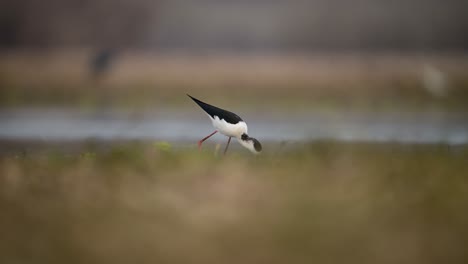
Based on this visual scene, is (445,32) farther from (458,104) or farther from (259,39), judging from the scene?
(458,104)

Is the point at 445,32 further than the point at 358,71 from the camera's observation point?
Yes

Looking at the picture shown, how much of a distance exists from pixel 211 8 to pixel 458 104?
2081cm

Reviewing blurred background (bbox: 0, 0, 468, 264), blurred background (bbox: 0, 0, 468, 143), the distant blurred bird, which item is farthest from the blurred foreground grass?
the distant blurred bird

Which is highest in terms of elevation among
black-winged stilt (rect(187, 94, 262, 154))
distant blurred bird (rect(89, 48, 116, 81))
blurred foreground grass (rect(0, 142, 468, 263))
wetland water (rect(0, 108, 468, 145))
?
distant blurred bird (rect(89, 48, 116, 81))

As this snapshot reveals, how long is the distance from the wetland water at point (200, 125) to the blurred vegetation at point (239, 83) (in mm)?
1120

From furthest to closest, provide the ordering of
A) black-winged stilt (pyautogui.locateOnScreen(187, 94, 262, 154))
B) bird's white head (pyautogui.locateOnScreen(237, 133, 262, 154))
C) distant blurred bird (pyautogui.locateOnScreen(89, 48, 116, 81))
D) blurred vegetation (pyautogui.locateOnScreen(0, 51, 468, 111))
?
distant blurred bird (pyautogui.locateOnScreen(89, 48, 116, 81)), blurred vegetation (pyautogui.locateOnScreen(0, 51, 468, 111)), bird's white head (pyautogui.locateOnScreen(237, 133, 262, 154)), black-winged stilt (pyautogui.locateOnScreen(187, 94, 262, 154))

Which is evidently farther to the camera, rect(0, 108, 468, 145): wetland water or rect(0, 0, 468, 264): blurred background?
rect(0, 108, 468, 145): wetland water

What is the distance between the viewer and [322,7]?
3644cm

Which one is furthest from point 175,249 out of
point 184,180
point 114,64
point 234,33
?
point 234,33

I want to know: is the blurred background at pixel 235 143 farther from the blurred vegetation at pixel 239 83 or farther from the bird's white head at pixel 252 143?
the bird's white head at pixel 252 143

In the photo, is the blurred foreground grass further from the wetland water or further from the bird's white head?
the wetland water

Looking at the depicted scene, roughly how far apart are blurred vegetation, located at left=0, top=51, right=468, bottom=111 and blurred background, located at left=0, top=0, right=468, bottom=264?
70 mm

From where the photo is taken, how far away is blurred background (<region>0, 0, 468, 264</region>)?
6.10 meters

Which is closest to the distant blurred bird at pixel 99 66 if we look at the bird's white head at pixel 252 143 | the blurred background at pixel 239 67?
the blurred background at pixel 239 67
